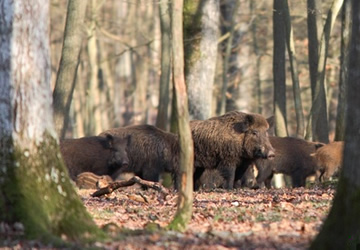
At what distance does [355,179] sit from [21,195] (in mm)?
3456

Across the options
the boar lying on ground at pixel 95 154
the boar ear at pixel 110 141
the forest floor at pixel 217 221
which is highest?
the boar ear at pixel 110 141

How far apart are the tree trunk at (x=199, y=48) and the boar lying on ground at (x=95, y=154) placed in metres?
2.00

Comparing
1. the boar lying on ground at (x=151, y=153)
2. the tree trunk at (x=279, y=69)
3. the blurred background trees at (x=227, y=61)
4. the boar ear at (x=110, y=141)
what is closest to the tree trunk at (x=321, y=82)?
the blurred background trees at (x=227, y=61)

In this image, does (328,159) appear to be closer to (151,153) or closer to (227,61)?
(151,153)

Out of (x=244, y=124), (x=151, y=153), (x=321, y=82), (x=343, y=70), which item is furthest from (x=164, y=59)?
(x=343, y=70)

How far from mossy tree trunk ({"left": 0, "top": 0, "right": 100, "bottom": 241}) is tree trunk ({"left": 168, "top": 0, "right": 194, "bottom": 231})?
1022 millimetres

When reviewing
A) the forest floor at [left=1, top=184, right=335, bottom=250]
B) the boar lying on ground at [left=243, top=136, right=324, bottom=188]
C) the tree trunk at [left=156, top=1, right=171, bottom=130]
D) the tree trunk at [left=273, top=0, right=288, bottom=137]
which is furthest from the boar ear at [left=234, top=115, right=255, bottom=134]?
the tree trunk at [left=156, top=1, right=171, bottom=130]

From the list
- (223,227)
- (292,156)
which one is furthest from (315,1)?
(223,227)

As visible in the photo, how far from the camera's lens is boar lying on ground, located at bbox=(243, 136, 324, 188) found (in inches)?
833

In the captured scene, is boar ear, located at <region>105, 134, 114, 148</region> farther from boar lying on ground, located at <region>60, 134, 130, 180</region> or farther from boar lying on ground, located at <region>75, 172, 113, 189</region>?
boar lying on ground, located at <region>75, 172, 113, 189</region>

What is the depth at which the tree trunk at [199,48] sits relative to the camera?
2078cm

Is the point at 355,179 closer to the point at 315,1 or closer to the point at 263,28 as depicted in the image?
the point at 315,1

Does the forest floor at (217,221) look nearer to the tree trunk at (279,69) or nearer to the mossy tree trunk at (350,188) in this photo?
the mossy tree trunk at (350,188)

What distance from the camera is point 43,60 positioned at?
369 inches
